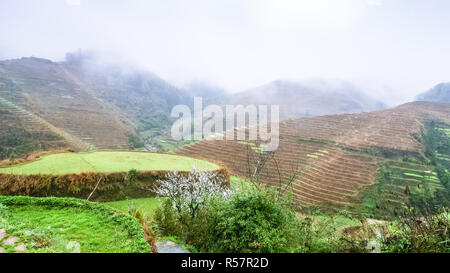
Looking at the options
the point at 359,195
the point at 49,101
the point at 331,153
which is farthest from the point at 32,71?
the point at 359,195

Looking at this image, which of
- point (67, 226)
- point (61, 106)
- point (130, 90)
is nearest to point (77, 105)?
point (61, 106)

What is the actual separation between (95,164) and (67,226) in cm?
938

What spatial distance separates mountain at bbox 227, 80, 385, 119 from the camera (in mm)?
145125

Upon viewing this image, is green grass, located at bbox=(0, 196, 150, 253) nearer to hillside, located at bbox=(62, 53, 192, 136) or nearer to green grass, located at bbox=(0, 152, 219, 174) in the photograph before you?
green grass, located at bbox=(0, 152, 219, 174)

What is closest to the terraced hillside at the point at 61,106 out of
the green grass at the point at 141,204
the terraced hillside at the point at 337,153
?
the terraced hillside at the point at 337,153

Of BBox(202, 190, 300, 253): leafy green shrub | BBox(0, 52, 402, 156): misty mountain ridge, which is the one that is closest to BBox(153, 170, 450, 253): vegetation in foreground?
BBox(202, 190, 300, 253): leafy green shrub

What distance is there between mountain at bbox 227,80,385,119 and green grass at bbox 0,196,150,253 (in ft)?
421

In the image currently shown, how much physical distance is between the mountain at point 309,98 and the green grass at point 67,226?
421 ft

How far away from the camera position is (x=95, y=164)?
1385 cm

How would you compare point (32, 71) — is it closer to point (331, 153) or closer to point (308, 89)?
point (331, 153)

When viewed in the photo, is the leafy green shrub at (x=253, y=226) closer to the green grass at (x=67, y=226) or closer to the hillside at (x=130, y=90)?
the green grass at (x=67, y=226)

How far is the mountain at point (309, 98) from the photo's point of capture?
145125 mm
